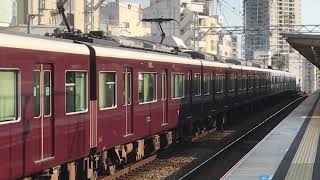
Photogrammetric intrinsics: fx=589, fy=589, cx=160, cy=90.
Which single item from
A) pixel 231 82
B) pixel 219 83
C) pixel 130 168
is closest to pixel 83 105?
pixel 130 168

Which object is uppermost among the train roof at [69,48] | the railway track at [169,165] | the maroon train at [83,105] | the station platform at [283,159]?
the train roof at [69,48]

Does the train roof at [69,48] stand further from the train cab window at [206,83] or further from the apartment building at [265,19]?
the apartment building at [265,19]

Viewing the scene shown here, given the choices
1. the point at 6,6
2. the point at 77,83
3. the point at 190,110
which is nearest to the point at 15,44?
the point at 77,83

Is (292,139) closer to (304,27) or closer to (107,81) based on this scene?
(107,81)

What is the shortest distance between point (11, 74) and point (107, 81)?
3697 mm

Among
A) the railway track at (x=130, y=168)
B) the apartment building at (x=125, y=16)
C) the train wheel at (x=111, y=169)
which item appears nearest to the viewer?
the railway track at (x=130, y=168)

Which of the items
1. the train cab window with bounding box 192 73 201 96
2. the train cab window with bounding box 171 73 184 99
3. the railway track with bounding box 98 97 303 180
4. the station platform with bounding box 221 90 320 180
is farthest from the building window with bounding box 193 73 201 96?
the station platform with bounding box 221 90 320 180

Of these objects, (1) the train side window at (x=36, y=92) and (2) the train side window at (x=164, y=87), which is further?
(2) the train side window at (x=164, y=87)

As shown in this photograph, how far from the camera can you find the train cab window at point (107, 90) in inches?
449

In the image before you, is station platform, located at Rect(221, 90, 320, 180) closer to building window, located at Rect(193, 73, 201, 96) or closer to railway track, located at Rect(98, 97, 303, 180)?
railway track, located at Rect(98, 97, 303, 180)

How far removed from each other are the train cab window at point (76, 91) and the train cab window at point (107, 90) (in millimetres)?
806

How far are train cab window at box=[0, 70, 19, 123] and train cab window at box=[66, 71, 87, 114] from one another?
171 centimetres

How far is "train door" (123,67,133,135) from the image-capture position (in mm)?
12828

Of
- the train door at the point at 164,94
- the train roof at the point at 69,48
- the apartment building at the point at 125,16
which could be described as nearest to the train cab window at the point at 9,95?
the train roof at the point at 69,48
